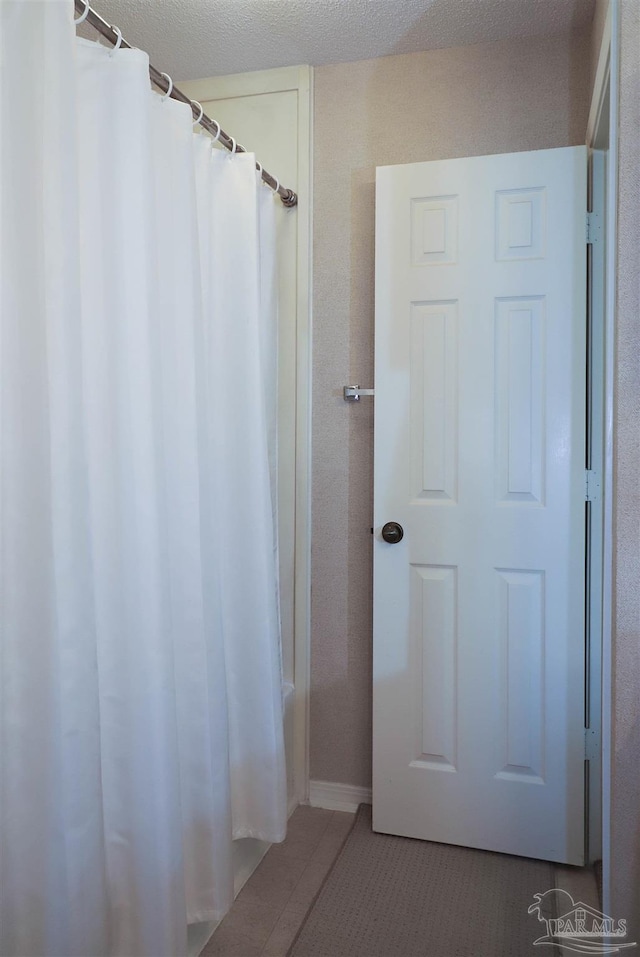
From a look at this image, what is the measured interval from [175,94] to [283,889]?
80.5 inches

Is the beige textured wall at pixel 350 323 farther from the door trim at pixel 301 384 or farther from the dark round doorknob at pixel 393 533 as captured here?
the dark round doorknob at pixel 393 533

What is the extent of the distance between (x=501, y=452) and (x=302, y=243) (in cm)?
97

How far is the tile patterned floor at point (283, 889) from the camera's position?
167 centimetres

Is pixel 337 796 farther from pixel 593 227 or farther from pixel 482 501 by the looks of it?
pixel 593 227

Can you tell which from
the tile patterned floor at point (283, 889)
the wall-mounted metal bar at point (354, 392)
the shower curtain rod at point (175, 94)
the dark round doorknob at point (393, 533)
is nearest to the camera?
the shower curtain rod at point (175, 94)

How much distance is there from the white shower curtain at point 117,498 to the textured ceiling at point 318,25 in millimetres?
595

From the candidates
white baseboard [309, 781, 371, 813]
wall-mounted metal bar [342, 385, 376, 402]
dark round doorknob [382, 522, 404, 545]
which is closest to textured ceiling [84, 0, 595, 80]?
wall-mounted metal bar [342, 385, 376, 402]

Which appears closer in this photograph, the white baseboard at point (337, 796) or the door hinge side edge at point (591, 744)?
the door hinge side edge at point (591, 744)

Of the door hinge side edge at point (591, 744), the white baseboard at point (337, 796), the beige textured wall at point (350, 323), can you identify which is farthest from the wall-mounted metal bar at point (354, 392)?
the white baseboard at point (337, 796)

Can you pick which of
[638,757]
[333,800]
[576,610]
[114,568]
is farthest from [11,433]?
Answer: [333,800]

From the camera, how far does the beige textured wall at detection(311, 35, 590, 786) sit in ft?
7.22

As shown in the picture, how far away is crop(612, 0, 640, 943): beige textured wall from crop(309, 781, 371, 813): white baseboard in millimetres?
1108

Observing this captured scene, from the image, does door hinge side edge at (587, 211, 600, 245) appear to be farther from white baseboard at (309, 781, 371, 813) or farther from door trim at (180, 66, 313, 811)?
white baseboard at (309, 781, 371, 813)

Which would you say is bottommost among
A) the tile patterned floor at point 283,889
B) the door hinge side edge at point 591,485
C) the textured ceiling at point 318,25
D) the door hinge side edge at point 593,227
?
the tile patterned floor at point 283,889
